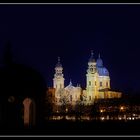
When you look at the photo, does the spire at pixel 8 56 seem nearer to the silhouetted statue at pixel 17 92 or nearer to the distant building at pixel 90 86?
the silhouetted statue at pixel 17 92

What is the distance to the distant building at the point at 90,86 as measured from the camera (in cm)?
9306

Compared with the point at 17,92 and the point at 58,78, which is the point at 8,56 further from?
the point at 58,78

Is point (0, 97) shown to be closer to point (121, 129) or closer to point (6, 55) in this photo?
point (6, 55)

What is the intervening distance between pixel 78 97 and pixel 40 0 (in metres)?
73.1

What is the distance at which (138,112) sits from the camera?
6222 centimetres

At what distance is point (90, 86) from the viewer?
97.9 m

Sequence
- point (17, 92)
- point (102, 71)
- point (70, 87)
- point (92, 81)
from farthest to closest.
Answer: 1. point (92, 81)
2. point (70, 87)
3. point (102, 71)
4. point (17, 92)

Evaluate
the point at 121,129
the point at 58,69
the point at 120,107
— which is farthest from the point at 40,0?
the point at 58,69

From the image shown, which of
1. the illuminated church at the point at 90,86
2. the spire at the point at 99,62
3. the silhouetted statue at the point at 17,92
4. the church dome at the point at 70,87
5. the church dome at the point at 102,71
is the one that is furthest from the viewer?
the church dome at the point at 70,87

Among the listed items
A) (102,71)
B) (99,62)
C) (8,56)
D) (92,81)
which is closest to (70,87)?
(92,81)

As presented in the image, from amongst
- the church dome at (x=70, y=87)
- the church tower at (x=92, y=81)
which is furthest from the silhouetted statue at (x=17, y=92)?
the church dome at (x=70, y=87)

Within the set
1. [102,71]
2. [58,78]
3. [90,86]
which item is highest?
[102,71]

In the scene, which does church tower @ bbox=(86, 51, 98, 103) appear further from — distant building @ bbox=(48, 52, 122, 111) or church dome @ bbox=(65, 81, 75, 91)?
church dome @ bbox=(65, 81, 75, 91)

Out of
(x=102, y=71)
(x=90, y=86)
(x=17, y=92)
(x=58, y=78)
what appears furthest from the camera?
(x=90, y=86)
